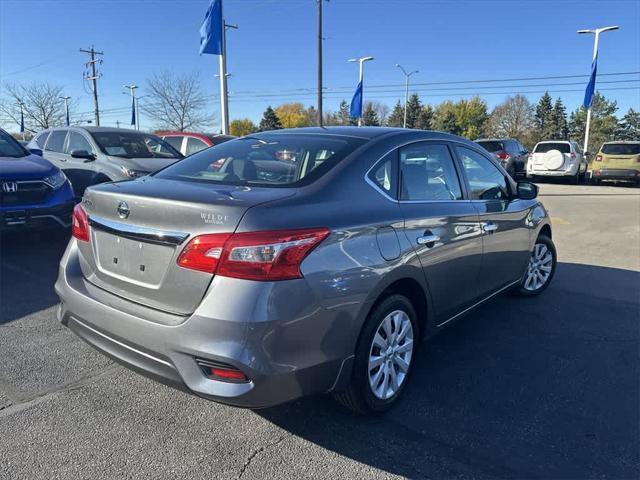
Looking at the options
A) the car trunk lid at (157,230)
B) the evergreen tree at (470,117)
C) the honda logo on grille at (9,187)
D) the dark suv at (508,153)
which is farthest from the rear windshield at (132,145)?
the evergreen tree at (470,117)

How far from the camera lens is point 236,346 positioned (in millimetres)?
2107

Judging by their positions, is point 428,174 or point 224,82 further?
point 224,82

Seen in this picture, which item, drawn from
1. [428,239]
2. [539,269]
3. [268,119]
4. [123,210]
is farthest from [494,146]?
[268,119]

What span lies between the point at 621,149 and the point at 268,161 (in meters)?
18.8

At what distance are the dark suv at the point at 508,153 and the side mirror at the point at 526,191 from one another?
14.8 metres

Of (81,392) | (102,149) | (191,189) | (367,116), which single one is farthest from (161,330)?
(367,116)

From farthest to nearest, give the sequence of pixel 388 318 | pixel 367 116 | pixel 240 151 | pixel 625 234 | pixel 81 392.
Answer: pixel 367 116, pixel 625 234, pixel 240 151, pixel 81 392, pixel 388 318

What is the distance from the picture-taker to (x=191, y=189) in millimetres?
2520

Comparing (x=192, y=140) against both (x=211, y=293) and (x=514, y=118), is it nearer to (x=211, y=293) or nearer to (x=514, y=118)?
(x=211, y=293)

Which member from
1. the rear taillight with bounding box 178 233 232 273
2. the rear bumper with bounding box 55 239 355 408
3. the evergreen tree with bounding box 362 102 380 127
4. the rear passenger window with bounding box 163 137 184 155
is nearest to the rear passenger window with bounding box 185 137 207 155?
the rear passenger window with bounding box 163 137 184 155

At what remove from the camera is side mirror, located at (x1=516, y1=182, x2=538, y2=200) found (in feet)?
14.4

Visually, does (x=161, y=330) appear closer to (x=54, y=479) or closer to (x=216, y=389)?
(x=216, y=389)

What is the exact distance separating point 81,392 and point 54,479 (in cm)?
81

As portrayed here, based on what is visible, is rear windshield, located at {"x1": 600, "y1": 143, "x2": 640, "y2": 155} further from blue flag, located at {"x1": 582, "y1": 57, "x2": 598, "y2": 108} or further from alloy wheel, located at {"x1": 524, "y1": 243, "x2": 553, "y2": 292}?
alloy wheel, located at {"x1": 524, "y1": 243, "x2": 553, "y2": 292}
